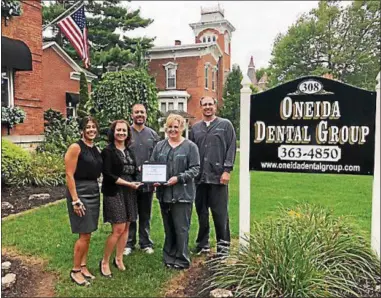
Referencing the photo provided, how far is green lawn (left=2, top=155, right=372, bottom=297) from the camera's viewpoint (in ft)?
12.5

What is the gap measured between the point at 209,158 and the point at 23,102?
8.54 meters

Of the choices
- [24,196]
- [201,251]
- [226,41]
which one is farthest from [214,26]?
[201,251]

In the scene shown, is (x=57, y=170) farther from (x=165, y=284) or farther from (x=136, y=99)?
(x=165, y=284)

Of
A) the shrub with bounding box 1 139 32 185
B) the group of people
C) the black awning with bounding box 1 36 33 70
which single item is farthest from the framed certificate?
the black awning with bounding box 1 36 33 70

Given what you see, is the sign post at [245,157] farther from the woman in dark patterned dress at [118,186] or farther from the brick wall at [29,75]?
the brick wall at [29,75]

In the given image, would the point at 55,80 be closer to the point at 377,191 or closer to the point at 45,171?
the point at 45,171

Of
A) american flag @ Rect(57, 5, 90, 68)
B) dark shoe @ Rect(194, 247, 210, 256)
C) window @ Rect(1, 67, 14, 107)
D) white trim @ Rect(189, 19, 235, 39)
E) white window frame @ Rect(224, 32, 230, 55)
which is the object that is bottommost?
dark shoe @ Rect(194, 247, 210, 256)

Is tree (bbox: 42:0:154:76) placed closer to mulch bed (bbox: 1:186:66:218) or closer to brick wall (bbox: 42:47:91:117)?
brick wall (bbox: 42:47:91:117)

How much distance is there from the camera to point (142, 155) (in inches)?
178

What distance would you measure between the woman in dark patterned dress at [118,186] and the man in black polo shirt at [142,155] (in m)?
0.21

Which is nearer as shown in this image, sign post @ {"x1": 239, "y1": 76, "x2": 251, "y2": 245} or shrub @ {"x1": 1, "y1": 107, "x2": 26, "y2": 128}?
sign post @ {"x1": 239, "y1": 76, "x2": 251, "y2": 245}

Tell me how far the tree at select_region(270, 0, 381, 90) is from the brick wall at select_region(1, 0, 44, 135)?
2136 cm

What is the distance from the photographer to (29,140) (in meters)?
11.2

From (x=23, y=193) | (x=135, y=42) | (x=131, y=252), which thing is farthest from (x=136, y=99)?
(x=135, y=42)
